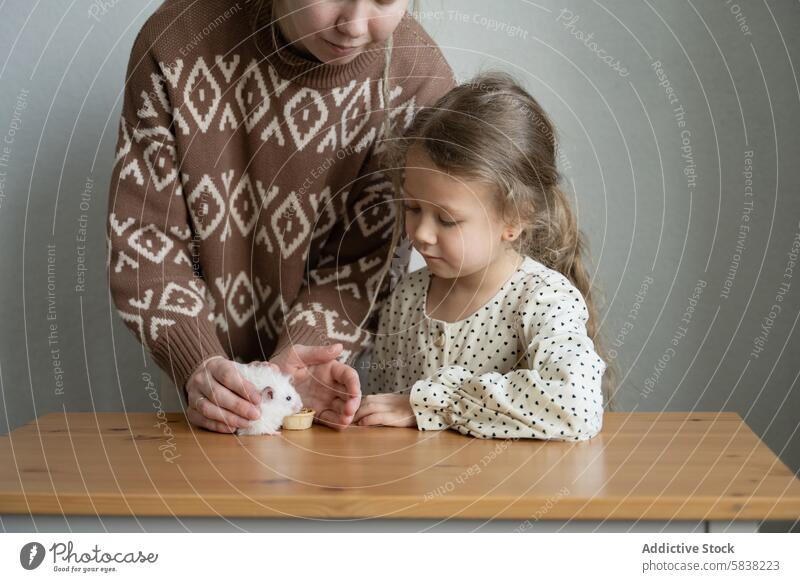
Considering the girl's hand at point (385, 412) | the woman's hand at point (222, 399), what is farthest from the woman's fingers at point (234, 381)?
the girl's hand at point (385, 412)

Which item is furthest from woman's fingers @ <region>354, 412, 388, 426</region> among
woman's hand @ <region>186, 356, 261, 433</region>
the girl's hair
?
the girl's hair

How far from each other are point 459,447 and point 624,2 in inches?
31.9

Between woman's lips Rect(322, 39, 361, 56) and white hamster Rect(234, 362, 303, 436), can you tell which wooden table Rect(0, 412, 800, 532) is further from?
woman's lips Rect(322, 39, 361, 56)

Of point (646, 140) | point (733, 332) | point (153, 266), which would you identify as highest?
point (646, 140)

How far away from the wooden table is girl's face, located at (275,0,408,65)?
16.3 inches

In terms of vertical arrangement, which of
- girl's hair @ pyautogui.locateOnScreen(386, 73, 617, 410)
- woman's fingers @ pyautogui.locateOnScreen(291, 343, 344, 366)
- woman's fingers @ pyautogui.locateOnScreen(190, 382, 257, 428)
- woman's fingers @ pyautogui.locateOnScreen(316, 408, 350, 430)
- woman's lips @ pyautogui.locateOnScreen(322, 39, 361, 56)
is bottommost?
woman's fingers @ pyautogui.locateOnScreen(316, 408, 350, 430)

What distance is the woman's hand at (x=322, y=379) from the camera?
951mm

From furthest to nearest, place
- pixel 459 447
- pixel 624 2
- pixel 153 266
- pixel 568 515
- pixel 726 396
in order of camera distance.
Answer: pixel 726 396 < pixel 624 2 < pixel 153 266 < pixel 459 447 < pixel 568 515

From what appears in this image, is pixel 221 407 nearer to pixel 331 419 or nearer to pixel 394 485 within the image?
pixel 331 419

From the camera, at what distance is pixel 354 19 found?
93 cm

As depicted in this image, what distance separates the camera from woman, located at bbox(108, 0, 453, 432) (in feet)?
3.43

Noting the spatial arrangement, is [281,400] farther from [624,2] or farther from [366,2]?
[624,2]
